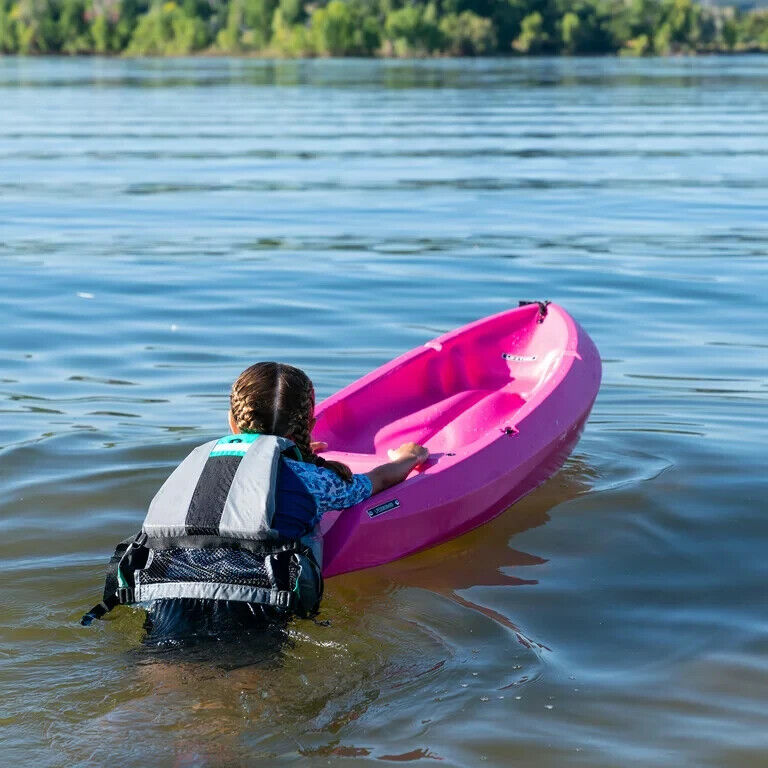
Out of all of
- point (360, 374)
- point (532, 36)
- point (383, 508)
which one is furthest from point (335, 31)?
point (383, 508)

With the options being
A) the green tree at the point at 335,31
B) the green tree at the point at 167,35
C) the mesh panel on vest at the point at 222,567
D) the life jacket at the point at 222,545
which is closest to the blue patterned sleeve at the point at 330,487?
the life jacket at the point at 222,545

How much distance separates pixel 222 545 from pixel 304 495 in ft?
1.16

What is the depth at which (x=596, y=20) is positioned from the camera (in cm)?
10425

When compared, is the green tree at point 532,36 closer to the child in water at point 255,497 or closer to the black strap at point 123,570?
the child in water at point 255,497

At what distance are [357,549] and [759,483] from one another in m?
2.50

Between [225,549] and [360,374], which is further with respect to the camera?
[360,374]

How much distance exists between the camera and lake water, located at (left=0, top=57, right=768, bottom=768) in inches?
173

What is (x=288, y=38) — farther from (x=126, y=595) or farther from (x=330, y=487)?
(x=126, y=595)

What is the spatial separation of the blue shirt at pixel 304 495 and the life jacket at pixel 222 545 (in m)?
0.05

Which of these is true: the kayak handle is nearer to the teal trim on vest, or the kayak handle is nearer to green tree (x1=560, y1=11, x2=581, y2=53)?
the teal trim on vest

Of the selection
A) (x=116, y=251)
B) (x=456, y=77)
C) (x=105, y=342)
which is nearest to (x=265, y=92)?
(x=456, y=77)

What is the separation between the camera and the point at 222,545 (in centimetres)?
457

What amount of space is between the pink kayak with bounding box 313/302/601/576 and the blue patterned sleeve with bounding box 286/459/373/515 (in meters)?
0.19

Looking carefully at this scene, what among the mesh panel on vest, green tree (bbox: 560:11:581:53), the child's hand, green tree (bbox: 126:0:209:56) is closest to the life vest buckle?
the mesh panel on vest
